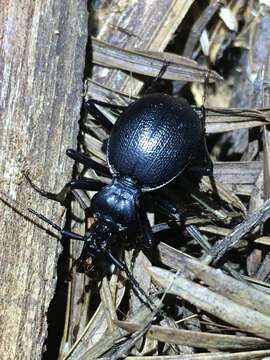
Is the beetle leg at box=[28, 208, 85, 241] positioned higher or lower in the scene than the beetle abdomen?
lower

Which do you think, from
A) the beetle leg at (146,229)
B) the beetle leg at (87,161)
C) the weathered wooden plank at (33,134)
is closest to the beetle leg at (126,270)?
the beetle leg at (146,229)

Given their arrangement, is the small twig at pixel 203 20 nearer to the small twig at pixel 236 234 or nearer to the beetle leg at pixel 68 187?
the beetle leg at pixel 68 187

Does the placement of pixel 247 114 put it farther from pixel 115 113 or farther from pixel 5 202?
pixel 5 202

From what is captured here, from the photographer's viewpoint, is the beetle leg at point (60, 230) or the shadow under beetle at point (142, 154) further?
the shadow under beetle at point (142, 154)

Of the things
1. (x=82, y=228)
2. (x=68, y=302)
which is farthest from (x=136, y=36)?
(x=68, y=302)

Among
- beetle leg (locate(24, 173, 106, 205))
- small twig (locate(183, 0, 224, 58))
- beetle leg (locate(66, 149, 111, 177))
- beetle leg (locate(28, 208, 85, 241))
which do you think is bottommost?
beetle leg (locate(28, 208, 85, 241))

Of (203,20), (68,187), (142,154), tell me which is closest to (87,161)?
(68,187)

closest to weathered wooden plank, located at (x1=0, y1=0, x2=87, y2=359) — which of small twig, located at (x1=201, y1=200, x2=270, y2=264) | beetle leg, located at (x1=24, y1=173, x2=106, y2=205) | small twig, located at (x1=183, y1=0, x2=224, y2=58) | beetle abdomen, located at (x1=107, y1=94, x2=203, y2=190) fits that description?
beetle leg, located at (x1=24, y1=173, x2=106, y2=205)

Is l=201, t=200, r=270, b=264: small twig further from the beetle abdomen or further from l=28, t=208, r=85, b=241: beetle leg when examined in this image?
l=28, t=208, r=85, b=241: beetle leg
